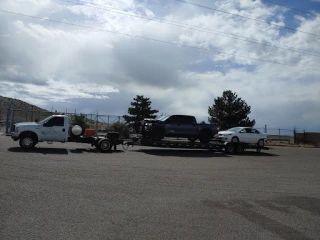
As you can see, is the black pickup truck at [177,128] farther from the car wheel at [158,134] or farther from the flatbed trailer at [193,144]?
the flatbed trailer at [193,144]

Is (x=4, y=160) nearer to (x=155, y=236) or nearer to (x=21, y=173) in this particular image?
(x=21, y=173)

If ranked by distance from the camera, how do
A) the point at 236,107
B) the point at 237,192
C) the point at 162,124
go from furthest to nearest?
the point at 236,107 < the point at 162,124 < the point at 237,192

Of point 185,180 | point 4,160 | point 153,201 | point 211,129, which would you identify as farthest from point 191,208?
point 211,129

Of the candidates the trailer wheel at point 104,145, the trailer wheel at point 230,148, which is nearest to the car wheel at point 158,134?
the trailer wheel at point 104,145

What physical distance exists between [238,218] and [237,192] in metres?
2.55

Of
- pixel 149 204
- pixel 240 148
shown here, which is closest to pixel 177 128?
pixel 240 148

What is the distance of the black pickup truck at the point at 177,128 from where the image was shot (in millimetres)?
20938

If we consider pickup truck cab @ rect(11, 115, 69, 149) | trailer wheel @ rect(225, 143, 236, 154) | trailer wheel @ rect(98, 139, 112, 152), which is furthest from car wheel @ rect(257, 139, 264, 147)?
pickup truck cab @ rect(11, 115, 69, 149)

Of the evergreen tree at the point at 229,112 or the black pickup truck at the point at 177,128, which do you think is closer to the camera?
the black pickup truck at the point at 177,128

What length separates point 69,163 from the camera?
12766 millimetres

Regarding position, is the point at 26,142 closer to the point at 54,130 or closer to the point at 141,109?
the point at 54,130

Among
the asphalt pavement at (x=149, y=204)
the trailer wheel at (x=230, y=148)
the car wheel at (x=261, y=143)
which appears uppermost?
the car wheel at (x=261, y=143)

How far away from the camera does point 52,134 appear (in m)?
18.4

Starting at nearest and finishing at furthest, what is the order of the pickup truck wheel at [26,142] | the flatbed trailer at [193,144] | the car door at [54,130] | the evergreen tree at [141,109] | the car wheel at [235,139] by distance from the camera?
the pickup truck wheel at [26,142]
the car door at [54,130]
the flatbed trailer at [193,144]
the car wheel at [235,139]
the evergreen tree at [141,109]
